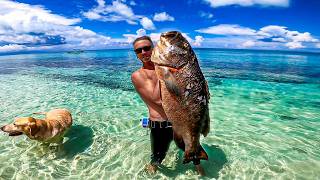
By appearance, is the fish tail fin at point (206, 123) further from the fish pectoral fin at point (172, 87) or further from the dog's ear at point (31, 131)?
the dog's ear at point (31, 131)

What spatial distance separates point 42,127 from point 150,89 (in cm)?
387

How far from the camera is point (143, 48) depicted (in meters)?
4.87

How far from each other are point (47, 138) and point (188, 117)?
4815mm

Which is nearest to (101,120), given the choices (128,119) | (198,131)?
(128,119)

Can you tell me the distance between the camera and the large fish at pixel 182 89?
145 inches

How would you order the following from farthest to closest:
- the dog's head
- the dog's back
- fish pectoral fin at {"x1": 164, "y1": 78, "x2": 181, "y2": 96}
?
the dog's back
the dog's head
fish pectoral fin at {"x1": 164, "y1": 78, "x2": 181, "y2": 96}

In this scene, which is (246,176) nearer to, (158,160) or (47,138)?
(158,160)

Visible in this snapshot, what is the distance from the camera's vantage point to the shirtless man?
4.92 metres

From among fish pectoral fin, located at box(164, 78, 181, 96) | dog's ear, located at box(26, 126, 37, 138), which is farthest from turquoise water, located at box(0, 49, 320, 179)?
fish pectoral fin, located at box(164, 78, 181, 96)

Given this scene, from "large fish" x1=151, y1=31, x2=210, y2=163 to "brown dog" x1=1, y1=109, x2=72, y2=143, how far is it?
14.1ft

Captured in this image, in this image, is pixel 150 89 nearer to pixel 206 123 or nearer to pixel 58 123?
pixel 206 123

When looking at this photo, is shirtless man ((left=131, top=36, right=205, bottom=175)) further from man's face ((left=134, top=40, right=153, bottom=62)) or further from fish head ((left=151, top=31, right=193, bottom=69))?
fish head ((left=151, top=31, right=193, bottom=69))

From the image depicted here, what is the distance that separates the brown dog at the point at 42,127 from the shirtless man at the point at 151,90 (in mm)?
3334

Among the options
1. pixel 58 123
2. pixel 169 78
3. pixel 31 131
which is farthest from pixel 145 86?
pixel 58 123
